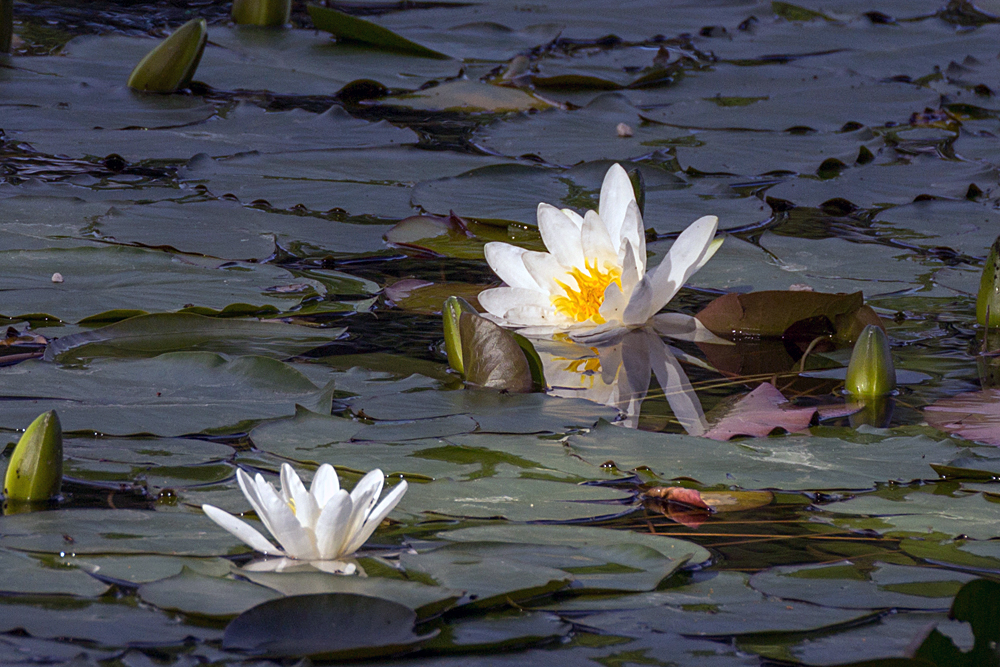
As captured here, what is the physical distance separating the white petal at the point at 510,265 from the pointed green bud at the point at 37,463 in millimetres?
1057

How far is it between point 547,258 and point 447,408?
536 mm

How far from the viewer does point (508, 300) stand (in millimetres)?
2297

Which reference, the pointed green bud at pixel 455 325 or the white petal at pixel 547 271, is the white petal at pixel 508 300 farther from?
the pointed green bud at pixel 455 325

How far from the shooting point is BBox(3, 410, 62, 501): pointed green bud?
1448 millimetres

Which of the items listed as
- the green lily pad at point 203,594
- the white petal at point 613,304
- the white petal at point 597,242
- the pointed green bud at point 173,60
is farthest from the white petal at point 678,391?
the pointed green bud at point 173,60

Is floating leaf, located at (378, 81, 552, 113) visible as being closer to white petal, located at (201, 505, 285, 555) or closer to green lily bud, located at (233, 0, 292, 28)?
green lily bud, located at (233, 0, 292, 28)

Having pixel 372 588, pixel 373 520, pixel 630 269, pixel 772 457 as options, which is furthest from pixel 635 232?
pixel 372 588

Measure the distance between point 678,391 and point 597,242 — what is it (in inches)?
14.6

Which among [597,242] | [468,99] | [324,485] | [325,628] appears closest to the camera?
[325,628]

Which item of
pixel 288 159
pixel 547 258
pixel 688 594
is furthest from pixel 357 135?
pixel 688 594

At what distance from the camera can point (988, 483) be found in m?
1.65

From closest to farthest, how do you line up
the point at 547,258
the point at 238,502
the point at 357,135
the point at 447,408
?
1. the point at 238,502
2. the point at 447,408
3. the point at 547,258
4. the point at 357,135

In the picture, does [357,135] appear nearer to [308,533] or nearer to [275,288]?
[275,288]

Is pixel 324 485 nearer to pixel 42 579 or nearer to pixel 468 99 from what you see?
pixel 42 579
